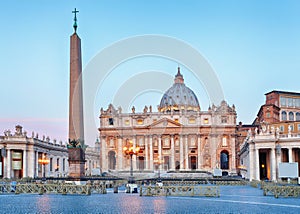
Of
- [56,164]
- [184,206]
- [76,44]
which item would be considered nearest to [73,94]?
[76,44]

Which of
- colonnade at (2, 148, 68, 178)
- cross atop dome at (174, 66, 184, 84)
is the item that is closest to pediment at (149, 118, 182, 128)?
colonnade at (2, 148, 68, 178)

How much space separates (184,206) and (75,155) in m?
11.2

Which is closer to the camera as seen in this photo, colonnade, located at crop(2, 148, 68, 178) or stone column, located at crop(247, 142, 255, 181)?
stone column, located at crop(247, 142, 255, 181)

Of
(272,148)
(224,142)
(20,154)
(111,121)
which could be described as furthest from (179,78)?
(272,148)

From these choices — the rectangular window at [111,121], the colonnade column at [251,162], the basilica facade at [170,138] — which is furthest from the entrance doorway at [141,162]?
the colonnade column at [251,162]

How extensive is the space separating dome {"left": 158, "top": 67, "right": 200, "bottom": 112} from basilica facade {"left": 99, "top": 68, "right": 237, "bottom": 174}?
19.0 m

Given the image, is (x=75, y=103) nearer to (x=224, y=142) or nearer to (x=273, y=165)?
(x=273, y=165)

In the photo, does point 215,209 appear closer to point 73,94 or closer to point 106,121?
point 73,94

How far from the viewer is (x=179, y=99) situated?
363 feet

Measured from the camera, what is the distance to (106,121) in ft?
297

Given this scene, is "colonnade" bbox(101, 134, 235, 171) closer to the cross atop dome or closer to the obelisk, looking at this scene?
the cross atop dome

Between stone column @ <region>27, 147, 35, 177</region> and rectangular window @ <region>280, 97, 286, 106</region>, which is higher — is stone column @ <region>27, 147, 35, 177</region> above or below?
below

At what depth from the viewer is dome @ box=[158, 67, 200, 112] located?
10831cm

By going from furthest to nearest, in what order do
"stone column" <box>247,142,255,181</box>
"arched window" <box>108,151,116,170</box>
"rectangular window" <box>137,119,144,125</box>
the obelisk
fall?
1. "arched window" <box>108,151,116,170</box>
2. "rectangular window" <box>137,119,144,125</box>
3. "stone column" <box>247,142,255,181</box>
4. the obelisk
